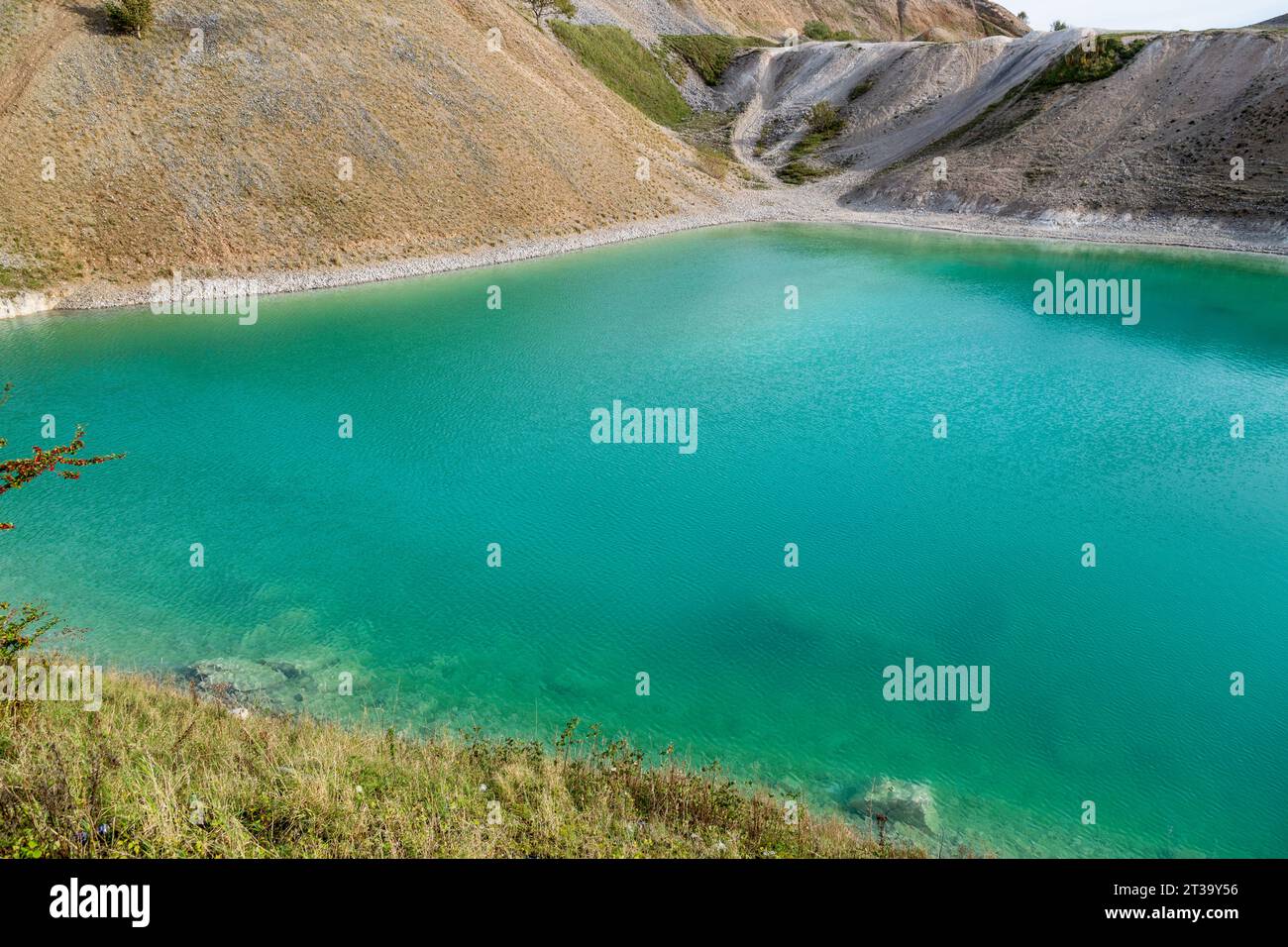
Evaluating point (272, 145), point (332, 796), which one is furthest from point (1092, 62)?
point (332, 796)

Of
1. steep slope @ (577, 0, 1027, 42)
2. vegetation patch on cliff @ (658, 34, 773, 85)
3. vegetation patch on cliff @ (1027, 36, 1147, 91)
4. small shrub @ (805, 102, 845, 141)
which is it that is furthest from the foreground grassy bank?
steep slope @ (577, 0, 1027, 42)

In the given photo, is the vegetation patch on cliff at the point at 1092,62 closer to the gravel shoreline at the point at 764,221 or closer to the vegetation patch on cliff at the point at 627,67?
the gravel shoreline at the point at 764,221

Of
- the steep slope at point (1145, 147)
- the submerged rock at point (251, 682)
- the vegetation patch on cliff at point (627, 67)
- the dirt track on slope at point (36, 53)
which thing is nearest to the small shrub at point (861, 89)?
the vegetation patch on cliff at point (627, 67)

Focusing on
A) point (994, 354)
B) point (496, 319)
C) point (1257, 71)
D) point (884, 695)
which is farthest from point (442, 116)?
point (1257, 71)

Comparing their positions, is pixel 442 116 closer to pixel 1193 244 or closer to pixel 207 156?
pixel 207 156

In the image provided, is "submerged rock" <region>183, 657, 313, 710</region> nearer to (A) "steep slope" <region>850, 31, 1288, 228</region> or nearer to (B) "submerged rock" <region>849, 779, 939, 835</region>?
(B) "submerged rock" <region>849, 779, 939, 835</region>
